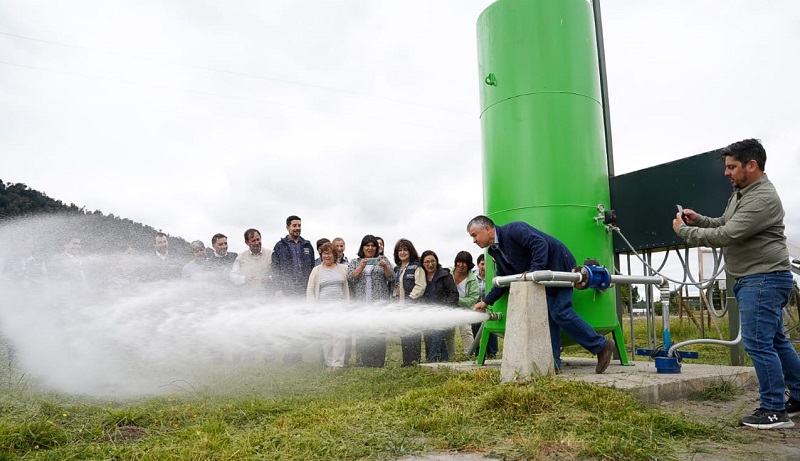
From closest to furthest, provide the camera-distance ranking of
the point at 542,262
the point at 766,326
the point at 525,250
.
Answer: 1. the point at 766,326
2. the point at 542,262
3. the point at 525,250

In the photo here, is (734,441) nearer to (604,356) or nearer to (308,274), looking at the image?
(604,356)

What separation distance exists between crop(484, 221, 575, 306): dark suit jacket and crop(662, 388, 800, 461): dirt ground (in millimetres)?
1541

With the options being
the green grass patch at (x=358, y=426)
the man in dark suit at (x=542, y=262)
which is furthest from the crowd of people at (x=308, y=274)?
the green grass patch at (x=358, y=426)

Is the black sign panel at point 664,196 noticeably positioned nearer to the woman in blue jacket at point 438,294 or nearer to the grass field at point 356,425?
the woman in blue jacket at point 438,294

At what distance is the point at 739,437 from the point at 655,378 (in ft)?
4.25

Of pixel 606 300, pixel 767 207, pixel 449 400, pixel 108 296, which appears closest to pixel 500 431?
pixel 449 400

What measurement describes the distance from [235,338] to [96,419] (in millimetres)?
2666

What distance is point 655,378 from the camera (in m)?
4.79

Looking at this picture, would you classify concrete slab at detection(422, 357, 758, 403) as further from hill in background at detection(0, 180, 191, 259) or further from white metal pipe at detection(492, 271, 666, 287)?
hill in background at detection(0, 180, 191, 259)

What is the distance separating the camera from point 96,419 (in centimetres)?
374

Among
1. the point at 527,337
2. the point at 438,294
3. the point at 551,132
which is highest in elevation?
the point at 551,132

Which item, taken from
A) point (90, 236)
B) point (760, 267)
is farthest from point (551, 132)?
point (90, 236)

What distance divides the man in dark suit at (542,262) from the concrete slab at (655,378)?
0.30 m

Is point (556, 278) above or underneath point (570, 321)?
above
